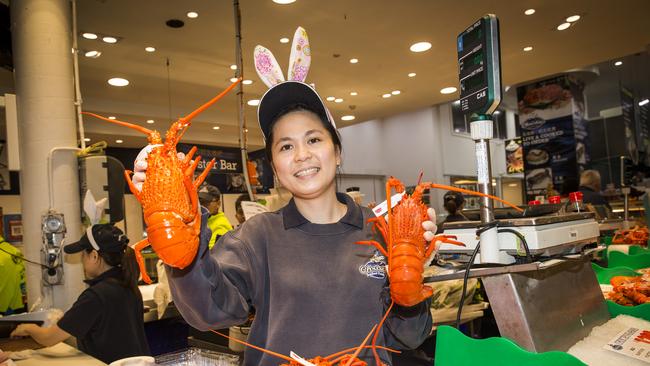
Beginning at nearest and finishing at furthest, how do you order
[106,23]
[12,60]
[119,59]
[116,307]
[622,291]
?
[622,291] < [116,307] < [12,60] < [106,23] < [119,59]

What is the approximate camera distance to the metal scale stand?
1.34 metres

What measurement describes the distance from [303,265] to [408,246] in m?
0.36

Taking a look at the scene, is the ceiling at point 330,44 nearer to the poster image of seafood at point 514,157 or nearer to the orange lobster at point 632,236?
the orange lobster at point 632,236

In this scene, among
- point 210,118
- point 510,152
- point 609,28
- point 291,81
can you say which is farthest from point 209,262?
point 510,152

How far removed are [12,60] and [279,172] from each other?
325cm

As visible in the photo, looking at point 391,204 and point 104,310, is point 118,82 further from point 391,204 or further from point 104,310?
point 391,204

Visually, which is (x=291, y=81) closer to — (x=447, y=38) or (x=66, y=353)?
(x=66, y=353)

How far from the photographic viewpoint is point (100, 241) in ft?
9.36

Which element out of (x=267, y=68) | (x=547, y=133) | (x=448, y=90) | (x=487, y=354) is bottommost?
(x=487, y=354)

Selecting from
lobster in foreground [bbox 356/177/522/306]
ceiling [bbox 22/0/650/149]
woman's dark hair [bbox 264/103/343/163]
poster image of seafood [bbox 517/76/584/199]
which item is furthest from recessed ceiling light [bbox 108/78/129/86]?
poster image of seafood [bbox 517/76/584/199]

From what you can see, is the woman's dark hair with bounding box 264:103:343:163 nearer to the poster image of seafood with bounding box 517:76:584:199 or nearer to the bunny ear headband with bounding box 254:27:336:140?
the bunny ear headband with bounding box 254:27:336:140

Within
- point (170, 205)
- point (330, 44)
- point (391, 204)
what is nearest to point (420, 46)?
point (330, 44)

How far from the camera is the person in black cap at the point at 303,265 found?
1.30m

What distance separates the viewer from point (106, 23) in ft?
15.7
